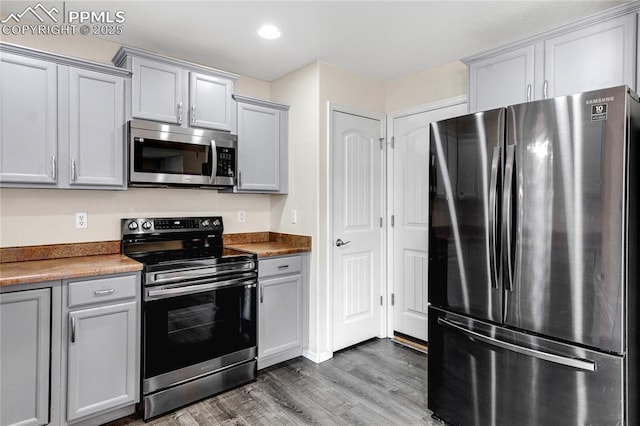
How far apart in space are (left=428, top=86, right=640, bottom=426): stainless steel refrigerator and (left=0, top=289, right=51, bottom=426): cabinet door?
2200 millimetres

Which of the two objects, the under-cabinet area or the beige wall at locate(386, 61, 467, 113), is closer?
the under-cabinet area

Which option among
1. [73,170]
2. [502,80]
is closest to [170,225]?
[73,170]

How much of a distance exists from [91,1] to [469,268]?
2.67 m

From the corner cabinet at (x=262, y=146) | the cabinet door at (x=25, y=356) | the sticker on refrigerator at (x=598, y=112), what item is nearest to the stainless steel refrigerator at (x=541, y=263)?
the sticker on refrigerator at (x=598, y=112)

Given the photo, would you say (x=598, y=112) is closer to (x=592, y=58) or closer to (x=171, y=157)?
(x=592, y=58)

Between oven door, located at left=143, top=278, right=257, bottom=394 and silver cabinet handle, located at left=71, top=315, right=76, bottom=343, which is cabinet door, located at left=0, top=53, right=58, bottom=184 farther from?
oven door, located at left=143, top=278, right=257, bottom=394

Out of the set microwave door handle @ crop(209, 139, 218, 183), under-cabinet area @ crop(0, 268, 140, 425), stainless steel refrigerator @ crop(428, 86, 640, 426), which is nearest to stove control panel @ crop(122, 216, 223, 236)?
microwave door handle @ crop(209, 139, 218, 183)

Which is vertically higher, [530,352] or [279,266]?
[279,266]

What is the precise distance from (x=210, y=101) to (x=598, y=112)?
244 cm

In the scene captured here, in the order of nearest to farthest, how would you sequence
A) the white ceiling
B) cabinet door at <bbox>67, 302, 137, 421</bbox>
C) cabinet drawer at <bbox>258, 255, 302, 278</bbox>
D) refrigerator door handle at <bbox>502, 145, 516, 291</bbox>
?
refrigerator door handle at <bbox>502, 145, 516, 291</bbox> < cabinet door at <bbox>67, 302, 137, 421</bbox> < the white ceiling < cabinet drawer at <bbox>258, 255, 302, 278</bbox>

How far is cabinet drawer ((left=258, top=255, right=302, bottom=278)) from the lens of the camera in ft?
9.72

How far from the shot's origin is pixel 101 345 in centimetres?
221

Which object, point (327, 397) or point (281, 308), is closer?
point (327, 397)

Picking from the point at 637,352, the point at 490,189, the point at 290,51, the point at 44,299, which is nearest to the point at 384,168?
the point at 290,51
